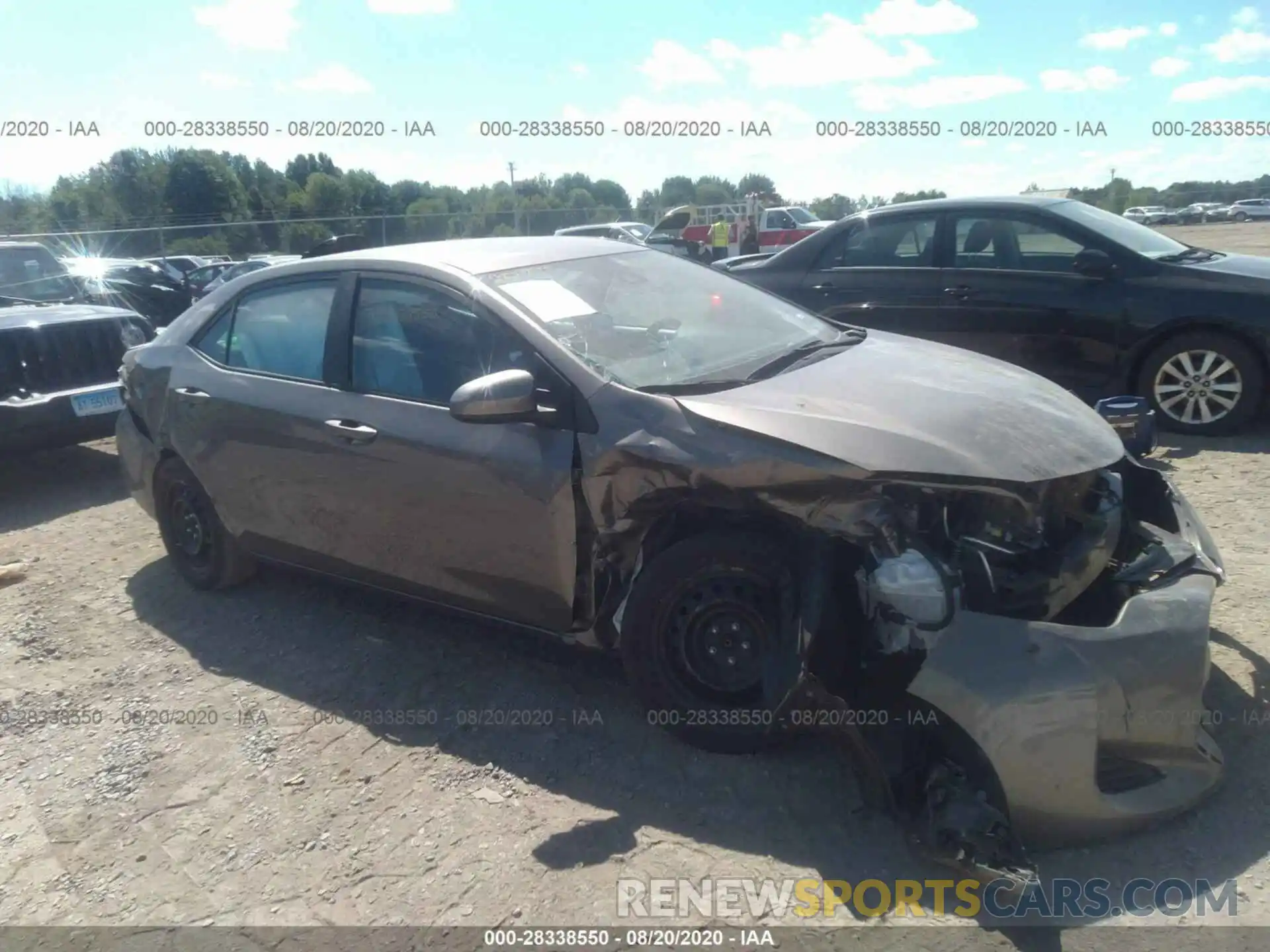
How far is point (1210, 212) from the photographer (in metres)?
41.4

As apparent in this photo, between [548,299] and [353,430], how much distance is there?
90cm

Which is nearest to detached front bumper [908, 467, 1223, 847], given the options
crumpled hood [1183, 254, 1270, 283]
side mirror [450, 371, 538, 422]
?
side mirror [450, 371, 538, 422]

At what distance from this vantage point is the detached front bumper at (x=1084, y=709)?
2.47 m

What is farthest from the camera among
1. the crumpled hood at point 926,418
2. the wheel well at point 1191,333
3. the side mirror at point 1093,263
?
the side mirror at point 1093,263

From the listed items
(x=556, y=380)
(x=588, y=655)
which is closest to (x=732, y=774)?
(x=588, y=655)

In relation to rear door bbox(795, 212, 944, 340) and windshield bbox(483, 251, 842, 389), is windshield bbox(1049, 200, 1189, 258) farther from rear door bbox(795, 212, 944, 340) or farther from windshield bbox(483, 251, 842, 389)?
windshield bbox(483, 251, 842, 389)

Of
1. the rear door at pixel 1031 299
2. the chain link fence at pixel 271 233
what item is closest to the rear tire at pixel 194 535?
the rear door at pixel 1031 299

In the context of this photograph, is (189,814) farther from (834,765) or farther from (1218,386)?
(1218,386)

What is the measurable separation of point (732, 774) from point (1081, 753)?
3.37ft

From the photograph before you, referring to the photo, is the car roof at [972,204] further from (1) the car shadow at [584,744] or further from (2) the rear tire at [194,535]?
(2) the rear tire at [194,535]

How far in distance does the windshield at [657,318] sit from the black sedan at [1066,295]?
2.07 metres

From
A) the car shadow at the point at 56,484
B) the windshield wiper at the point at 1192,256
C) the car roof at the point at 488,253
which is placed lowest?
the car shadow at the point at 56,484

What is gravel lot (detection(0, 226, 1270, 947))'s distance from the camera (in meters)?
2.65

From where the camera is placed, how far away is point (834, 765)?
306 cm
